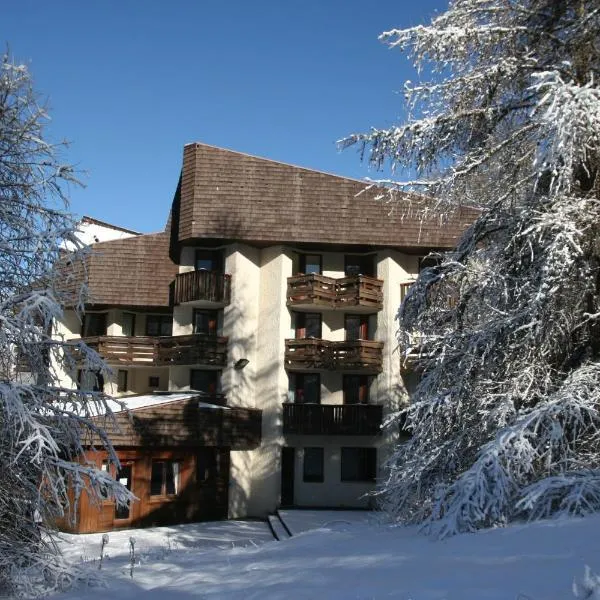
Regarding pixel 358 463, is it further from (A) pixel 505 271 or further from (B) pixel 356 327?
(A) pixel 505 271

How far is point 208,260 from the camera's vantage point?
27.9 m

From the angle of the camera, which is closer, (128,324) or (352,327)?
(352,327)

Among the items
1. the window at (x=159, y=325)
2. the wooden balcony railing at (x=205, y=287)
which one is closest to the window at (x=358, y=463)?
the wooden balcony railing at (x=205, y=287)

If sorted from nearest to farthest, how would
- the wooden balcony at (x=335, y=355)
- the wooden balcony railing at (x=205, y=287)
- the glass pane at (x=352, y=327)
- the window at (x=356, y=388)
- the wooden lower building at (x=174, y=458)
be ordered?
the wooden lower building at (x=174, y=458) < the wooden balcony at (x=335, y=355) < the wooden balcony railing at (x=205, y=287) < the window at (x=356, y=388) < the glass pane at (x=352, y=327)

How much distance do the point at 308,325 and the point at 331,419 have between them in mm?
3871

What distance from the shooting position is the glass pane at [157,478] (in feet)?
76.7

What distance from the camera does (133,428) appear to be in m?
22.2

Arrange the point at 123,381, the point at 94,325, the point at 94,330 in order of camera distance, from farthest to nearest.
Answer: the point at 94,325 → the point at 94,330 → the point at 123,381

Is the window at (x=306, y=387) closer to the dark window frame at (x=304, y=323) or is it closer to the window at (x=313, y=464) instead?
the dark window frame at (x=304, y=323)

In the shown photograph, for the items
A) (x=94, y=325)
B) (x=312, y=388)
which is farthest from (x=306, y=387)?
(x=94, y=325)

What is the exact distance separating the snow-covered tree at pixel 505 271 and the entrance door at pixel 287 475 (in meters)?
16.6

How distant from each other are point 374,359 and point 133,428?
9.11 m

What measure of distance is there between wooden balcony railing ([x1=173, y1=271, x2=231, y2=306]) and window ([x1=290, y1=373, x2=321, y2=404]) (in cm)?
404

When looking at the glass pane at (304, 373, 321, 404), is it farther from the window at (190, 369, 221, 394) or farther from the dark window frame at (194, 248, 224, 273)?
the dark window frame at (194, 248, 224, 273)
